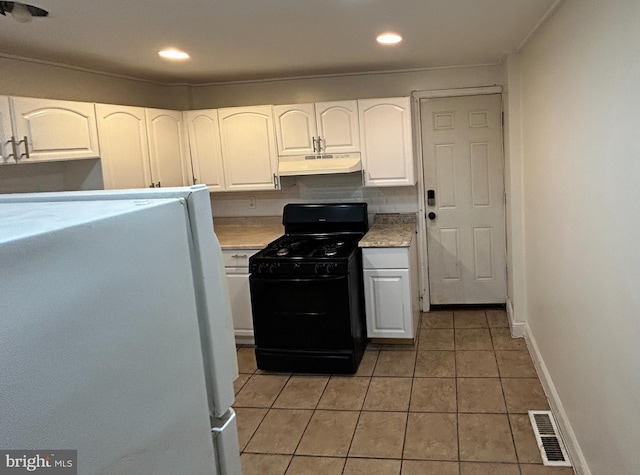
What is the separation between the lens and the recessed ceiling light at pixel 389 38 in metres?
3.22

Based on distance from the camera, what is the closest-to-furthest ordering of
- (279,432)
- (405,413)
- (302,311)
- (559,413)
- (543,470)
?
1. (543,470)
2. (559,413)
3. (279,432)
4. (405,413)
5. (302,311)

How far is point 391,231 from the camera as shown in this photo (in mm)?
4637

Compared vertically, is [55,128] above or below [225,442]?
above

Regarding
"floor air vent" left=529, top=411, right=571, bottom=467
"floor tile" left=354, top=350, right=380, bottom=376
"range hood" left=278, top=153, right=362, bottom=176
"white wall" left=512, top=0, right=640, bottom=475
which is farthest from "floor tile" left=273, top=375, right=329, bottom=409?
"range hood" left=278, top=153, right=362, bottom=176

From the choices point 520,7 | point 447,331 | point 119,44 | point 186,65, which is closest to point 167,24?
point 119,44

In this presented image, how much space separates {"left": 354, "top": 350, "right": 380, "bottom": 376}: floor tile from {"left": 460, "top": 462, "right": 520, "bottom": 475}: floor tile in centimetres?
127

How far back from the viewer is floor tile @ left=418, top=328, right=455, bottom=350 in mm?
4430

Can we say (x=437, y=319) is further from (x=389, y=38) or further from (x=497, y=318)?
(x=389, y=38)

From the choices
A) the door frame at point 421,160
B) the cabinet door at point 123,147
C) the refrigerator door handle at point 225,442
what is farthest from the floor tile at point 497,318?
the refrigerator door handle at point 225,442

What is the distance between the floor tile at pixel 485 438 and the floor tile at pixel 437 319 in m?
1.64

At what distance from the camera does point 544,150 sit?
10.6 feet

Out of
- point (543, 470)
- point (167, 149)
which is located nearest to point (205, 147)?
point (167, 149)

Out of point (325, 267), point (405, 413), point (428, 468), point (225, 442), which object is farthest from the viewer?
point (325, 267)

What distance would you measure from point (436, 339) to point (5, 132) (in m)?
3.42
